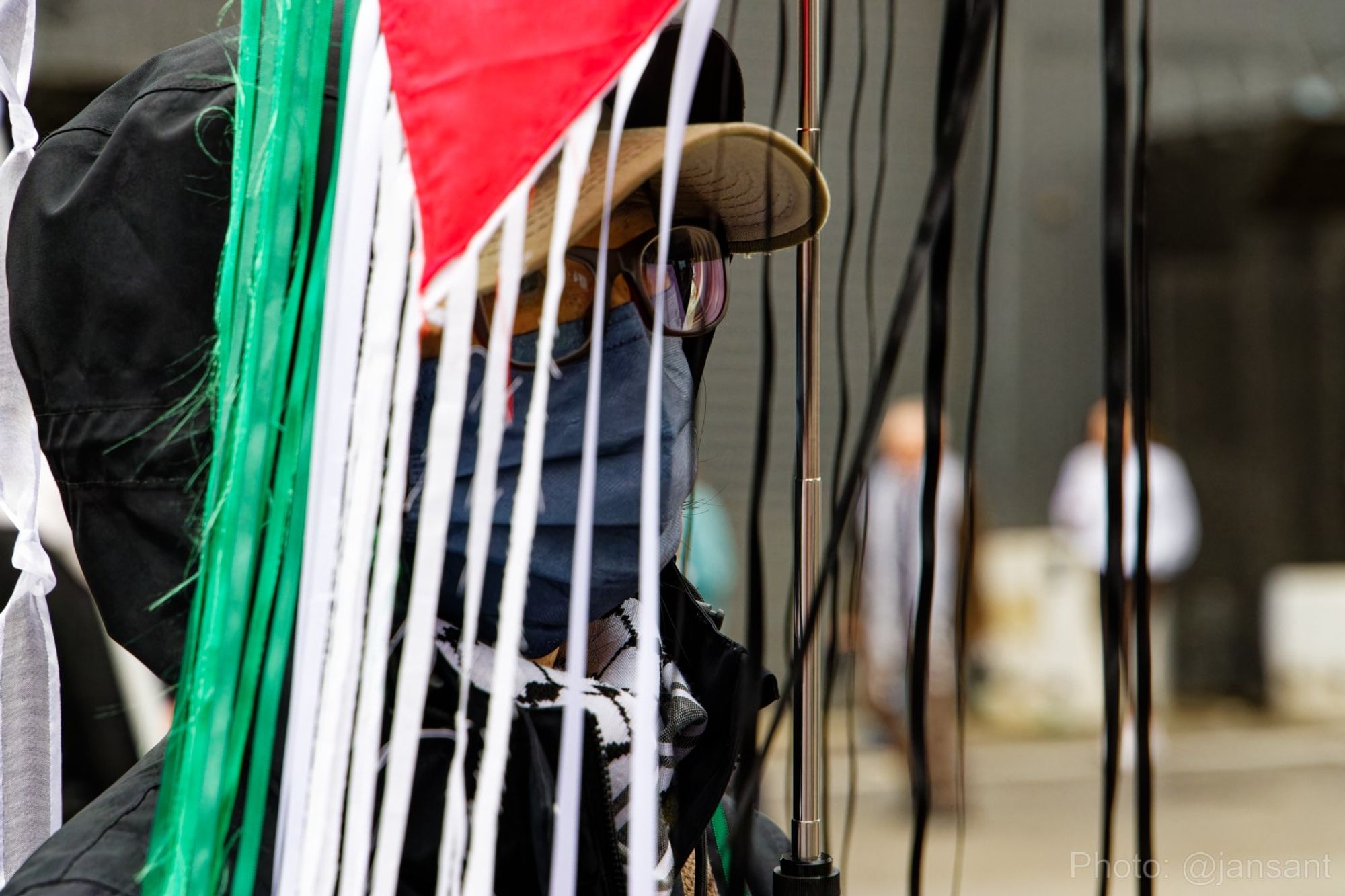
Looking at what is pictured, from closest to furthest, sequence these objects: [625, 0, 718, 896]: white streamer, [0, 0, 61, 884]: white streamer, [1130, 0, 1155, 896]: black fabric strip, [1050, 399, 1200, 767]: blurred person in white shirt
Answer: [1130, 0, 1155, 896]: black fabric strip < [625, 0, 718, 896]: white streamer < [0, 0, 61, 884]: white streamer < [1050, 399, 1200, 767]: blurred person in white shirt

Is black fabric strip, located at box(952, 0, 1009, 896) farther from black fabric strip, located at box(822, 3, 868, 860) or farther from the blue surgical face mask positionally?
the blue surgical face mask

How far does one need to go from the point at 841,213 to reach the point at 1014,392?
2.09m

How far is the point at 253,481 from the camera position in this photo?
1.06 meters

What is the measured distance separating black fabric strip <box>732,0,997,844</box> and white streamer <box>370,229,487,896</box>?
28 cm

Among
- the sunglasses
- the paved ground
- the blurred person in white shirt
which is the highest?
the blurred person in white shirt

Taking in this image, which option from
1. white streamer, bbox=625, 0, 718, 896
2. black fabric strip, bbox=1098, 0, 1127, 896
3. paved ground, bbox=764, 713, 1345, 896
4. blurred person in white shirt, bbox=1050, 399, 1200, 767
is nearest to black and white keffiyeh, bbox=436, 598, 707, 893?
white streamer, bbox=625, 0, 718, 896

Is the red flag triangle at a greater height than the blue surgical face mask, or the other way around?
the red flag triangle

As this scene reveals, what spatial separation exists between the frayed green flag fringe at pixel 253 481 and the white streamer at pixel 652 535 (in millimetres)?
312

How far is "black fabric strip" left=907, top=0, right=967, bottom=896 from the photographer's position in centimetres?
81

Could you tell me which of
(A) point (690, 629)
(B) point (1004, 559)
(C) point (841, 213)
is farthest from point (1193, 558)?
(A) point (690, 629)

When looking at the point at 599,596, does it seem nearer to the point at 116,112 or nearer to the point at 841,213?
the point at 116,112

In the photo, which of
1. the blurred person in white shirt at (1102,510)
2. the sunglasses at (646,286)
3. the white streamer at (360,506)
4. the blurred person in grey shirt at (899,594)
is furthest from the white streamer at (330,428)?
the blurred person in white shirt at (1102,510)

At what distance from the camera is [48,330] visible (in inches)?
46.8

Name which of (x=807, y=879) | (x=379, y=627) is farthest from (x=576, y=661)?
(x=807, y=879)
